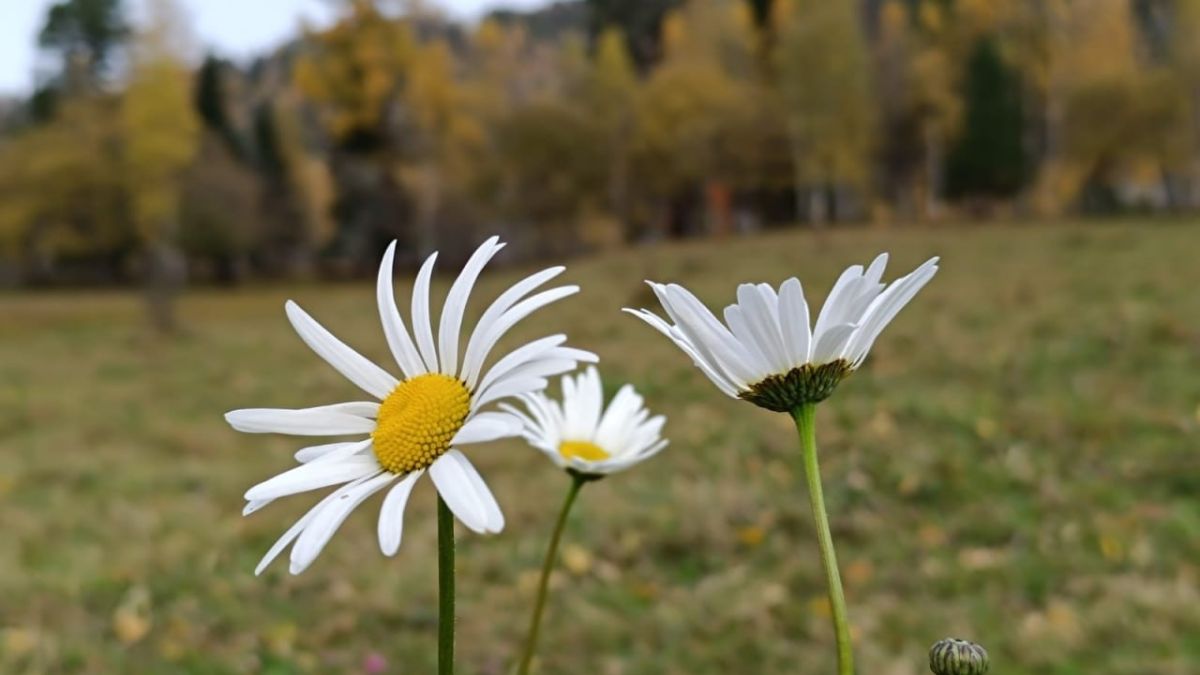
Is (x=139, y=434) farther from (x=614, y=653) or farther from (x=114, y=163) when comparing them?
(x=114, y=163)

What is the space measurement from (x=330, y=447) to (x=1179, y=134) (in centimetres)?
2343

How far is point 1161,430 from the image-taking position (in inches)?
170

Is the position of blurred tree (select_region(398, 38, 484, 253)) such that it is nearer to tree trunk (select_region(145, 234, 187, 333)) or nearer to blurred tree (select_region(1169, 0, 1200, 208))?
tree trunk (select_region(145, 234, 187, 333))

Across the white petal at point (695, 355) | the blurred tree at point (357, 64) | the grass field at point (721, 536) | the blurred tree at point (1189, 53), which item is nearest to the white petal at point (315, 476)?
the white petal at point (695, 355)

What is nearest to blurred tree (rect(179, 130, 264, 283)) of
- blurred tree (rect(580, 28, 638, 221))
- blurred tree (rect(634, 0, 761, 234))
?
blurred tree (rect(580, 28, 638, 221))

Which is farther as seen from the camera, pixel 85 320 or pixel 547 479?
pixel 85 320

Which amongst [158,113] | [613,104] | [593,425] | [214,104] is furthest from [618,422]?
[214,104]

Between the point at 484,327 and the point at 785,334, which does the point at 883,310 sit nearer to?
the point at 785,334

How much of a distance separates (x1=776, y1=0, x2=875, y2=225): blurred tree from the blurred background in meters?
0.09

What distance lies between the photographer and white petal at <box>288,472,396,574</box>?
1.21ft

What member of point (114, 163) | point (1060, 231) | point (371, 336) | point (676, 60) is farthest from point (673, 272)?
point (114, 163)

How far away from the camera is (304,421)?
46cm

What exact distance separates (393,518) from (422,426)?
6 cm

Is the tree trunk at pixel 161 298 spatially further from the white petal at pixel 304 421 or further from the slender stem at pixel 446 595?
the slender stem at pixel 446 595
